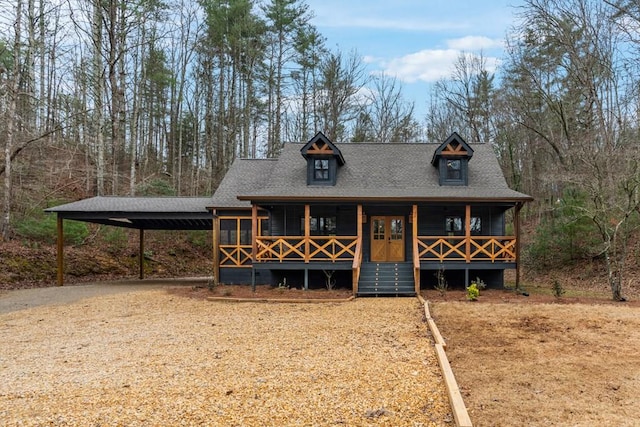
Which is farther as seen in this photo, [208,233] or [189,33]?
[189,33]

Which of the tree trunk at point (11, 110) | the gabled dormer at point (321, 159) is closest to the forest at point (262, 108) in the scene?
the tree trunk at point (11, 110)

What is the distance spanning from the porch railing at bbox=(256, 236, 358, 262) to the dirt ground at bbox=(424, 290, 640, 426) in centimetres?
457

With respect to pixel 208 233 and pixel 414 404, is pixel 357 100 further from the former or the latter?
pixel 414 404

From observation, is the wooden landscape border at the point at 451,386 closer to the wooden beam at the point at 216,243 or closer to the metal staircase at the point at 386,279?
the metal staircase at the point at 386,279

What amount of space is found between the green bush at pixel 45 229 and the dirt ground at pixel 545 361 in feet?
55.0

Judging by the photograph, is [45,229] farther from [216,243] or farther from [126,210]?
[216,243]

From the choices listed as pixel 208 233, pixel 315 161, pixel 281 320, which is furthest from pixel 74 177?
pixel 281 320

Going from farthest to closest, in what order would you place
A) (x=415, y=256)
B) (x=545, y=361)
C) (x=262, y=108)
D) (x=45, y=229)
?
(x=262, y=108) < (x=45, y=229) < (x=415, y=256) < (x=545, y=361)

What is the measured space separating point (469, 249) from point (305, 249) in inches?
218

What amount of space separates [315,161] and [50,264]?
12310 millimetres

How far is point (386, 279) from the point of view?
15180 millimetres

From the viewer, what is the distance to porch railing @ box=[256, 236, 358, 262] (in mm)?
15469

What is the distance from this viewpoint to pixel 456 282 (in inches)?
647

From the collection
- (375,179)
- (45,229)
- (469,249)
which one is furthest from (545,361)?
(45,229)
